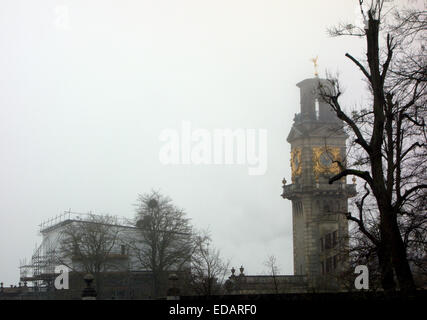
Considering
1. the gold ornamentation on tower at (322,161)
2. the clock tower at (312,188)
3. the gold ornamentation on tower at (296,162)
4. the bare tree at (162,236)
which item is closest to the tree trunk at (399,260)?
the bare tree at (162,236)

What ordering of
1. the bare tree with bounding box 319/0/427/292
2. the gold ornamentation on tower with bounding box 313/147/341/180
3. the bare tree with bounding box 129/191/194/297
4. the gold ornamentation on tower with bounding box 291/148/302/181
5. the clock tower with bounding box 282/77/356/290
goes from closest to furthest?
the bare tree with bounding box 319/0/427/292
the bare tree with bounding box 129/191/194/297
the gold ornamentation on tower with bounding box 313/147/341/180
the clock tower with bounding box 282/77/356/290
the gold ornamentation on tower with bounding box 291/148/302/181

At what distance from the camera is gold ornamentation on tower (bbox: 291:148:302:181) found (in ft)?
415

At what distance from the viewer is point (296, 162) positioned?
12794cm

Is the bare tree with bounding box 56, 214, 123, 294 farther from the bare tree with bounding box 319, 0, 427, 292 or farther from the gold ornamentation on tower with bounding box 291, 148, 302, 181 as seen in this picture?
the bare tree with bounding box 319, 0, 427, 292

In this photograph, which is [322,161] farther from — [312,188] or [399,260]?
[399,260]

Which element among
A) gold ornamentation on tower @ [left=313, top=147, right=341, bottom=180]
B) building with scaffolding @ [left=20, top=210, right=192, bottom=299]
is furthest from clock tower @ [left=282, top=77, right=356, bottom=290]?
building with scaffolding @ [left=20, top=210, right=192, bottom=299]

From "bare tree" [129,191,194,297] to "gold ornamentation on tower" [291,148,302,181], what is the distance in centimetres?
4470

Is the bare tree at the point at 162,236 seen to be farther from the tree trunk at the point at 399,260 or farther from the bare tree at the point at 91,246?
the tree trunk at the point at 399,260

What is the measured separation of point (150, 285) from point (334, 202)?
44.7 metres

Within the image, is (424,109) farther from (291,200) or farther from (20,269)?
(20,269)

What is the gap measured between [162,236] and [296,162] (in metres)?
49.4

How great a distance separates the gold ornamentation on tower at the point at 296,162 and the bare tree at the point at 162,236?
44701 mm

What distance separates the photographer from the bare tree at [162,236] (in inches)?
3231

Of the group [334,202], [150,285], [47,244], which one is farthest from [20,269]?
[334,202]
